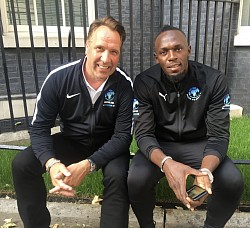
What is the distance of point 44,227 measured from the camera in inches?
96.7

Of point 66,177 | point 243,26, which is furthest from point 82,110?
point 243,26

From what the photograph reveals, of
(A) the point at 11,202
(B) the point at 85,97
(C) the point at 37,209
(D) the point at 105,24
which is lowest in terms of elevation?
(A) the point at 11,202

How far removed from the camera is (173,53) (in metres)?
2.40

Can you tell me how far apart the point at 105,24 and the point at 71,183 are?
1.18m

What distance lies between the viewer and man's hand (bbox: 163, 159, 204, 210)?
212 cm

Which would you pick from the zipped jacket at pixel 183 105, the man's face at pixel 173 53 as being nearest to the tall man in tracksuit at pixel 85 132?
the zipped jacket at pixel 183 105

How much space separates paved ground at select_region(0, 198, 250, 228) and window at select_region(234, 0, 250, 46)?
4.33 m

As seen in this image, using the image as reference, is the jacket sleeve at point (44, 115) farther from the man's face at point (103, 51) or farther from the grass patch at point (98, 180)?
the grass patch at point (98, 180)

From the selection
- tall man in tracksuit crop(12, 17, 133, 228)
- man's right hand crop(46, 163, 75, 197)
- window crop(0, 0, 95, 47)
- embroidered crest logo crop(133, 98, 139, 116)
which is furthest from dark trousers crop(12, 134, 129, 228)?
window crop(0, 0, 95, 47)

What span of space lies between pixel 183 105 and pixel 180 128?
0.62 ft

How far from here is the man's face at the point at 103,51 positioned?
228cm

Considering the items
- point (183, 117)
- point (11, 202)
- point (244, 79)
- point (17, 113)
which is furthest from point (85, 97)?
point (244, 79)

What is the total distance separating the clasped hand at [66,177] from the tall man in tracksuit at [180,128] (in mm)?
359

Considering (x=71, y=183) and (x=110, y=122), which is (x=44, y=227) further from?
(x=110, y=122)
